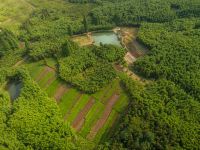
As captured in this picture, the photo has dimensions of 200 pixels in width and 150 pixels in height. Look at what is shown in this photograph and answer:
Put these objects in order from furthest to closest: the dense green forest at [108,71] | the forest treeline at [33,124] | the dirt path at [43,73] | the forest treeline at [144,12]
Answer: the forest treeline at [144,12] → the dirt path at [43,73] → the forest treeline at [33,124] → the dense green forest at [108,71]

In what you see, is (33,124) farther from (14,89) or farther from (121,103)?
(121,103)

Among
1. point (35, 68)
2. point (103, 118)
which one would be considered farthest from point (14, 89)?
point (103, 118)

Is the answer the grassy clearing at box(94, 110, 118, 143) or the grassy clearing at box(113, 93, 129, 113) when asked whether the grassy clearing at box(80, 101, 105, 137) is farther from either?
the grassy clearing at box(113, 93, 129, 113)

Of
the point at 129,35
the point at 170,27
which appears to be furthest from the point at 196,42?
the point at 129,35

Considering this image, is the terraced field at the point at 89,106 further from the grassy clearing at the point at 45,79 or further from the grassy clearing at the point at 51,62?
the grassy clearing at the point at 51,62

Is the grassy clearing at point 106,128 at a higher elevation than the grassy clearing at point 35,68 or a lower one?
lower

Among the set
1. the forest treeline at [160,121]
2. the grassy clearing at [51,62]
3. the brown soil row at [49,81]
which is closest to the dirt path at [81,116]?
the forest treeline at [160,121]

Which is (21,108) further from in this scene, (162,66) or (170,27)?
(170,27)

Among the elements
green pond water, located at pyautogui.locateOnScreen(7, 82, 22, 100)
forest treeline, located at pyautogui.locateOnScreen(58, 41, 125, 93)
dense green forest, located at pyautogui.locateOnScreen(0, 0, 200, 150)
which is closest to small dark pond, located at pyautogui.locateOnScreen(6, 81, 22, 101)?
green pond water, located at pyautogui.locateOnScreen(7, 82, 22, 100)
